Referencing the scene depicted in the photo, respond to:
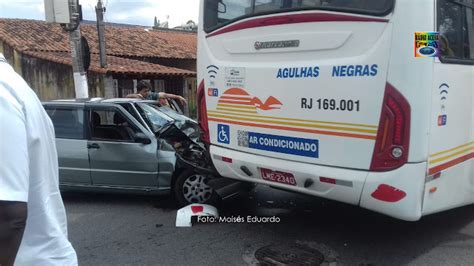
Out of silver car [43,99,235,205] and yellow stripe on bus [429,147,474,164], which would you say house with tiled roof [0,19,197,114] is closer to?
silver car [43,99,235,205]

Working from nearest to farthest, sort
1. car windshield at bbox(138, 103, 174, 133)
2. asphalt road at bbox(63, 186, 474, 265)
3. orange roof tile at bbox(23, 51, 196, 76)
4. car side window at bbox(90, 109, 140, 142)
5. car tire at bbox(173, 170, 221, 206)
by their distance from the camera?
asphalt road at bbox(63, 186, 474, 265) < car tire at bbox(173, 170, 221, 206) < car side window at bbox(90, 109, 140, 142) < car windshield at bbox(138, 103, 174, 133) < orange roof tile at bbox(23, 51, 196, 76)

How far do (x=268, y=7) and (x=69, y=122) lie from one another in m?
3.51

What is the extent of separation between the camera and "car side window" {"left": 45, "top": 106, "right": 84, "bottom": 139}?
19.8 ft

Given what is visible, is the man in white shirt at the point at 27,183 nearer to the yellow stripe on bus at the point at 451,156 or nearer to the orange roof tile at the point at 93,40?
the yellow stripe on bus at the point at 451,156

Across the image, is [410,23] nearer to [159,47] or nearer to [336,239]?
[336,239]

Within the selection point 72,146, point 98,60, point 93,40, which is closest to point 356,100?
point 72,146

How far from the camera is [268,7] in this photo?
3914mm

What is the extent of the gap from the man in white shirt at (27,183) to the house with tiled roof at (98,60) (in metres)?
14.2

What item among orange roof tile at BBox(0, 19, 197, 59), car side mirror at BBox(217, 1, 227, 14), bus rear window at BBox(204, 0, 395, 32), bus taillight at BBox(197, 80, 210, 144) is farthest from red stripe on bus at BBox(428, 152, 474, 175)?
orange roof tile at BBox(0, 19, 197, 59)

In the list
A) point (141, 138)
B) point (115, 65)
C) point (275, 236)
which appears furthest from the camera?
point (115, 65)

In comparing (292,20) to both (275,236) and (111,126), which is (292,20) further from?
(111,126)

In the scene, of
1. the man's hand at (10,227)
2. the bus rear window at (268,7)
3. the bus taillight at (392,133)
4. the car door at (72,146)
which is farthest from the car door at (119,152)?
the man's hand at (10,227)

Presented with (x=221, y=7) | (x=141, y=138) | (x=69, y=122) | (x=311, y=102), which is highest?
(x=221, y=7)

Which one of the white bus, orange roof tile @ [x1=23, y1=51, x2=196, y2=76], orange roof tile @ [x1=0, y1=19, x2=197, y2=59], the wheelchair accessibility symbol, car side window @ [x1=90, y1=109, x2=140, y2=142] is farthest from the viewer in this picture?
orange roof tile @ [x1=0, y1=19, x2=197, y2=59]
